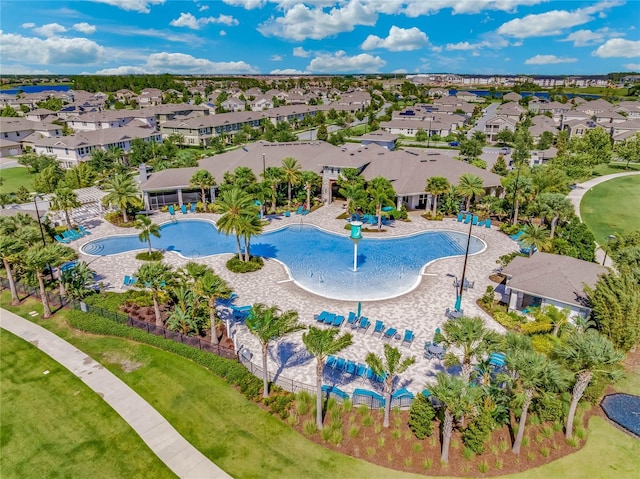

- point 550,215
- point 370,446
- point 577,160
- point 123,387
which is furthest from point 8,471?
point 577,160

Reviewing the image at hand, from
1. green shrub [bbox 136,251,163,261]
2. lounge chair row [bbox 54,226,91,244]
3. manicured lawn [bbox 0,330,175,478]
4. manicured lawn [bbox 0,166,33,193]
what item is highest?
manicured lawn [bbox 0,166,33,193]

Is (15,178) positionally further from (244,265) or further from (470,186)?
(470,186)

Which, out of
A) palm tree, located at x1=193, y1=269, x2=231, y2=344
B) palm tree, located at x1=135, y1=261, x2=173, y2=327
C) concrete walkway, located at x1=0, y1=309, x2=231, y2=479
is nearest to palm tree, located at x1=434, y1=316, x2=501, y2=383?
concrete walkway, located at x1=0, y1=309, x2=231, y2=479


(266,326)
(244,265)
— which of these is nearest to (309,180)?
(244,265)

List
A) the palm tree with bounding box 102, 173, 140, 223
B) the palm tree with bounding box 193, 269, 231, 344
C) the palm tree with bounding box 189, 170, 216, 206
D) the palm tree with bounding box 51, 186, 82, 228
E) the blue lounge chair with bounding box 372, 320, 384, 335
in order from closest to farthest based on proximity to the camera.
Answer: the palm tree with bounding box 193, 269, 231, 344 < the blue lounge chair with bounding box 372, 320, 384, 335 < the palm tree with bounding box 51, 186, 82, 228 < the palm tree with bounding box 102, 173, 140, 223 < the palm tree with bounding box 189, 170, 216, 206

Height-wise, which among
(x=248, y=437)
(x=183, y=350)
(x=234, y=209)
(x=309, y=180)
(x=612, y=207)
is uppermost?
(x=234, y=209)

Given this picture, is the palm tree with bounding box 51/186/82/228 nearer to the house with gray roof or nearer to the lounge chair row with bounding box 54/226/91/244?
the lounge chair row with bounding box 54/226/91/244

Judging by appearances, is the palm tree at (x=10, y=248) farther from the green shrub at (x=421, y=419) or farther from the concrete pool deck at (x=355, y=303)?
the green shrub at (x=421, y=419)
